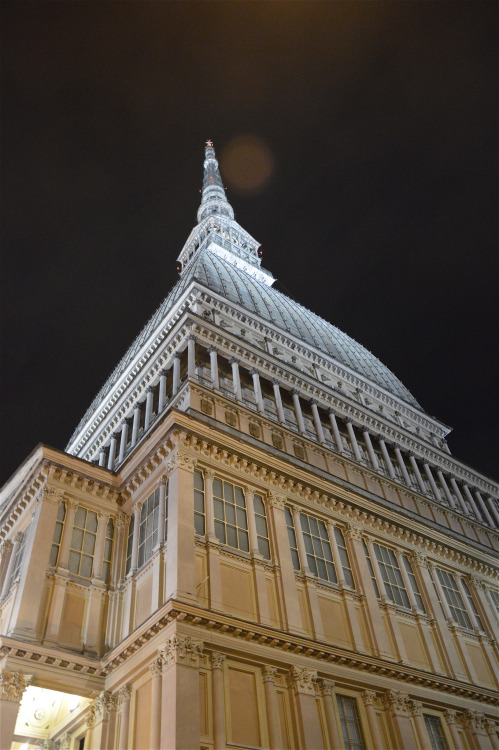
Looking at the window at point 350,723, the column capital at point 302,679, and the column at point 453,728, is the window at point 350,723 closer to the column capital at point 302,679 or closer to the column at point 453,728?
the column capital at point 302,679

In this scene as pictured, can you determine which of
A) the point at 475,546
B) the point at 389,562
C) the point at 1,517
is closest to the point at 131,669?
the point at 1,517

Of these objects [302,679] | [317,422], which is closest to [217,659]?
[302,679]

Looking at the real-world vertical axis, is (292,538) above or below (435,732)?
above

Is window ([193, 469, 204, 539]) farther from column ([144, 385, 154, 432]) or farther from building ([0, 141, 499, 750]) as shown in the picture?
column ([144, 385, 154, 432])

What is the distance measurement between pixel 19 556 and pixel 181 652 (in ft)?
36.8

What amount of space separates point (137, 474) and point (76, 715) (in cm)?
1055

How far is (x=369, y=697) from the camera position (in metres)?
25.2

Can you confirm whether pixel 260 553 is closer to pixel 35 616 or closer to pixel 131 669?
pixel 131 669

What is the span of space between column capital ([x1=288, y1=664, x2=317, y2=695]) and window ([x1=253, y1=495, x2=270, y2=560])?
5.06m

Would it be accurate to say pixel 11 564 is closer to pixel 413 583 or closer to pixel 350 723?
pixel 350 723

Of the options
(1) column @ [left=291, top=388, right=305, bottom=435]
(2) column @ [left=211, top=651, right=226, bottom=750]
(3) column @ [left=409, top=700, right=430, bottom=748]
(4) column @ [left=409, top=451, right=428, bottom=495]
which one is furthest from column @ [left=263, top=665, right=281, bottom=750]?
(4) column @ [left=409, top=451, right=428, bottom=495]

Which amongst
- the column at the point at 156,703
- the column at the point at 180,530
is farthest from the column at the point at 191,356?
the column at the point at 156,703

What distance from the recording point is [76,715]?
23531mm

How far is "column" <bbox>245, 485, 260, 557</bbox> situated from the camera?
26902mm
